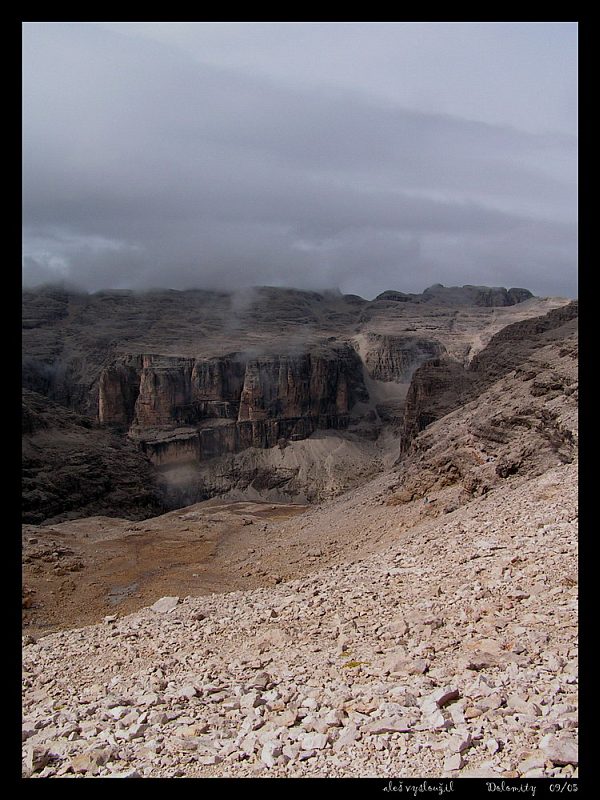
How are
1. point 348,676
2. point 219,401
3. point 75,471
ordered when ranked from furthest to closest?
point 219,401
point 75,471
point 348,676

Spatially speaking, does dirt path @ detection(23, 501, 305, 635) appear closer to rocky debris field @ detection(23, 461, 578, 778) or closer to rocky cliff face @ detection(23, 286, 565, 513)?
rocky debris field @ detection(23, 461, 578, 778)

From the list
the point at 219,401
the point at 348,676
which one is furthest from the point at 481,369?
the point at 219,401

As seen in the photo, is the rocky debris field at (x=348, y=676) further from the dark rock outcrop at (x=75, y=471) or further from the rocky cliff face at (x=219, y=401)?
the rocky cliff face at (x=219, y=401)

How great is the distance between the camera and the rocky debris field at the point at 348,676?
465 centimetres

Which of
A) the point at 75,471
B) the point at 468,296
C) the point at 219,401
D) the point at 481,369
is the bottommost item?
the point at 75,471

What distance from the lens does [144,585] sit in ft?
74.0

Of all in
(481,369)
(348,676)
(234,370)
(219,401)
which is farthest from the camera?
(234,370)

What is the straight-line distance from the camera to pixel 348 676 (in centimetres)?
645

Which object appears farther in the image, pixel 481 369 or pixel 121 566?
pixel 481 369

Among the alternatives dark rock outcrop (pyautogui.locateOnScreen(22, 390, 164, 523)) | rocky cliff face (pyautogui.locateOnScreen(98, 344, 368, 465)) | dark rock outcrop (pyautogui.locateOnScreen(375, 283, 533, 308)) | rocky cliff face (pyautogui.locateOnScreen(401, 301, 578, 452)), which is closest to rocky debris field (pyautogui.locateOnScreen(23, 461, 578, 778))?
rocky cliff face (pyautogui.locateOnScreen(401, 301, 578, 452))

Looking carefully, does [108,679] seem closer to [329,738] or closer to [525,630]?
[329,738]

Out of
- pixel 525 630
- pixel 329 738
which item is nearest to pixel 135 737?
pixel 329 738

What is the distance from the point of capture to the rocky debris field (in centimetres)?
465

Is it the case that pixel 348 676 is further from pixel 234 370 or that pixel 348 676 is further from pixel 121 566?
pixel 234 370
